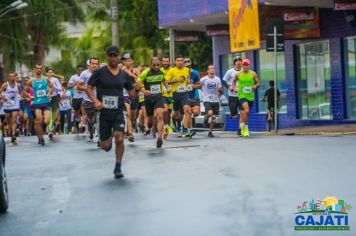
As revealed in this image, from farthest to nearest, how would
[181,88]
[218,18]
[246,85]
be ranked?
[218,18] < [246,85] < [181,88]

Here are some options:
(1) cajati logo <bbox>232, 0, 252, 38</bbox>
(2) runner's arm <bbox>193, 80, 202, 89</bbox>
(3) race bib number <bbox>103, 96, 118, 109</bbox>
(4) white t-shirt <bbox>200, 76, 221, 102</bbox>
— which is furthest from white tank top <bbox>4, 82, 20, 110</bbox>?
(3) race bib number <bbox>103, 96, 118, 109</bbox>

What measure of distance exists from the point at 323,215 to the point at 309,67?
70.0 feet

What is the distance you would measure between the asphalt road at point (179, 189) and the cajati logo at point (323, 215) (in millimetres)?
88

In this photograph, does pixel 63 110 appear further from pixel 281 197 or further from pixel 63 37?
pixel 63 37

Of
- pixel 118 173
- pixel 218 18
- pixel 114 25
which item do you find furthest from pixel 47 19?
pixel 118 173

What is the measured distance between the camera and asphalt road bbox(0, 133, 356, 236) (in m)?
8.67

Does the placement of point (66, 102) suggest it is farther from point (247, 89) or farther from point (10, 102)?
point (247, 89)

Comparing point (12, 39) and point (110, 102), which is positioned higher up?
point (12, 39)

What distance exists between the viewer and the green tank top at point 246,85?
2198 cm

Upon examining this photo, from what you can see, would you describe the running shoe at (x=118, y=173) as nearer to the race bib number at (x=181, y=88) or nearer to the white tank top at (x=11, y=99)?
the race bib number at (x=181, y=88)

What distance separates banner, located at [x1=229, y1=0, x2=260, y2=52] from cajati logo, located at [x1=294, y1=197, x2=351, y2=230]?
19.7 meters

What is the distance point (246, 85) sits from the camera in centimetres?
2200

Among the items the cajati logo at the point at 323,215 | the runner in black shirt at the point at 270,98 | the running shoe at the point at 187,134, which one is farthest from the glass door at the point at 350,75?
the cajati logo at the point at 323,215

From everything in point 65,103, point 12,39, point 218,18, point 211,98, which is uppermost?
point 12,39
